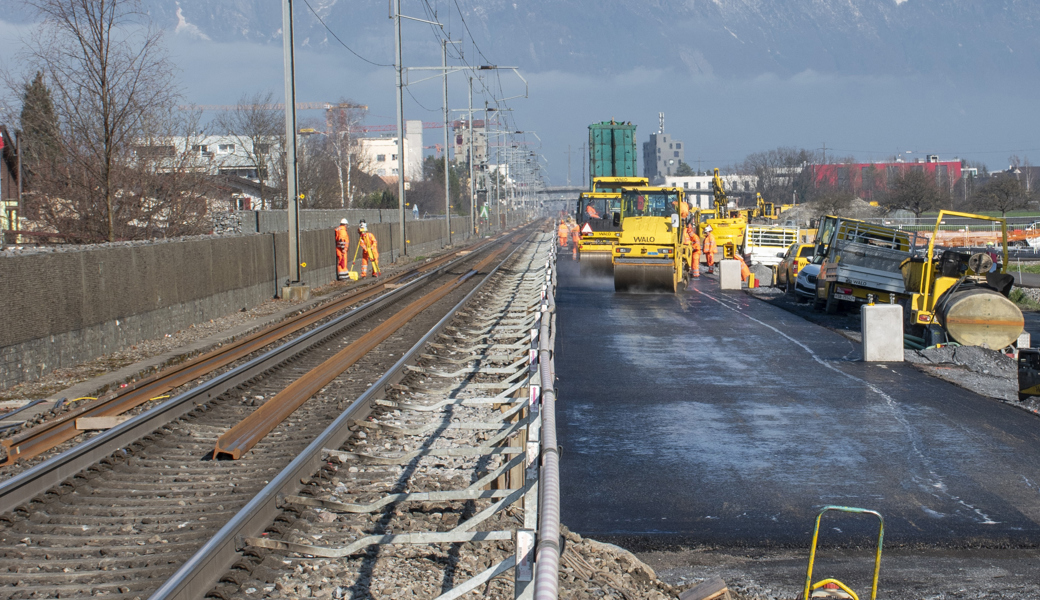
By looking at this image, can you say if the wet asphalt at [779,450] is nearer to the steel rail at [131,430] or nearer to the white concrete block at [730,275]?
the steel rail at [131,430]

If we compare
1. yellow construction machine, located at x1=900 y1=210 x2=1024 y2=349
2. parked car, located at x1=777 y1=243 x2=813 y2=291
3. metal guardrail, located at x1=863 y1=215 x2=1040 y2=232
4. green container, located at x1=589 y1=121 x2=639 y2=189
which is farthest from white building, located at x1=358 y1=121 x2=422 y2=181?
yellow construction machine, located at x1=900 y1=210 x2=1024 y2=349

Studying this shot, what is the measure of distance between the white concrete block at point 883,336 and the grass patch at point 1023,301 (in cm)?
1437

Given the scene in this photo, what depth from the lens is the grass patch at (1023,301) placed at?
90.8 feet

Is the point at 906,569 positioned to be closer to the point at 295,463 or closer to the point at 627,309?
the point at 295,463

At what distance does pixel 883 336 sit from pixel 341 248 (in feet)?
63.4

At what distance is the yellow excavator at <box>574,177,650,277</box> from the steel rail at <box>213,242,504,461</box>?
14.8 m

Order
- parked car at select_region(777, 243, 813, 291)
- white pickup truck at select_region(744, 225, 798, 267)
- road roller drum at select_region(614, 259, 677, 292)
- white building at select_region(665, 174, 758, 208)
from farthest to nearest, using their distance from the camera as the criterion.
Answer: white building at select_region(665, 174, 758, 208) → white pickup truck at select_region(744, 225, 798, 267) → parked car at select_region(777, 243, 813, 291) → road roller drum at select_region(614, 259, 677, 292)

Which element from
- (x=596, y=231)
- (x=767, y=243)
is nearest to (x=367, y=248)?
(x=596, y=231)

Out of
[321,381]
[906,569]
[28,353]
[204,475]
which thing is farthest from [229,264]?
[906,569]

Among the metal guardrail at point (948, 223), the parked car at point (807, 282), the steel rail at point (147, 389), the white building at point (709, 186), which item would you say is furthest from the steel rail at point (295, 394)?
the white building at point (709, 186)

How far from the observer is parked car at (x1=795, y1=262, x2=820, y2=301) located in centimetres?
2588

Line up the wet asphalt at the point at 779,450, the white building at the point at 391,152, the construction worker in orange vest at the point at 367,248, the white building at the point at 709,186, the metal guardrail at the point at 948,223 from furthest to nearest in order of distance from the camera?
the white building at the point at 391,152 < the white building at the point at 709,186 < the metal guardrail at the point at 948,223 < the construction worker in orange vest at the point at 367,248 < the wet asphalt at the point at 779,450

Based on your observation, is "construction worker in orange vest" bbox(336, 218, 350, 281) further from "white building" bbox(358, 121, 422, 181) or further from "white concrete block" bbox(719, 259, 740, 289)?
"white building" bbox(358, 121, 422, 181)

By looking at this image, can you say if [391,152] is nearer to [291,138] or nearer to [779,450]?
[291,138]
